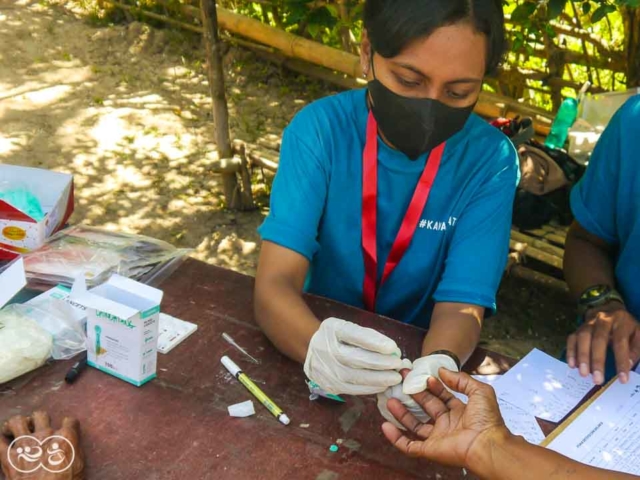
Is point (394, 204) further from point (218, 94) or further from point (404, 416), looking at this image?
point (218, 94)

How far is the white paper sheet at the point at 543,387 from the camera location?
1.71m

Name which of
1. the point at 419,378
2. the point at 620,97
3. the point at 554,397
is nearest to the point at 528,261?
the point at 620,97

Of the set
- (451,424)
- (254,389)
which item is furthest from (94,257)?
(451,424)

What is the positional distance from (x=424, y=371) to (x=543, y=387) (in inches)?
17.3

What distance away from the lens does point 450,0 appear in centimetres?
178

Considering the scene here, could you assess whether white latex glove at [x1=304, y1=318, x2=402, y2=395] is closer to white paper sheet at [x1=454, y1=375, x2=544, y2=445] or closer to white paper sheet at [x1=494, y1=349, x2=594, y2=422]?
white paper sheet at [x1=454, y1=375, x2=544, y2=445]

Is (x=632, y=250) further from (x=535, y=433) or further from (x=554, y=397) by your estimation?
(x=535, y=433)

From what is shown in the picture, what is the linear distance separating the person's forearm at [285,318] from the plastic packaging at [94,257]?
1.35ft

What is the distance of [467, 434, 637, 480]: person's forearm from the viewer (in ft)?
4.33

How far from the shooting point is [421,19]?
69.9 inches

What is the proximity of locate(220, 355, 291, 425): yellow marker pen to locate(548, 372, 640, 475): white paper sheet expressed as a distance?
61cm

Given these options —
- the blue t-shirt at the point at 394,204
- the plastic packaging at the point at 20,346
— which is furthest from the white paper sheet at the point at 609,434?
the plastic packaging at the point at 20,346

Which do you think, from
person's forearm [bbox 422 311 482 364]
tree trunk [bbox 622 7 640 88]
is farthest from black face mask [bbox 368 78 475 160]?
tree trunk [bbox 622 7 640 88]

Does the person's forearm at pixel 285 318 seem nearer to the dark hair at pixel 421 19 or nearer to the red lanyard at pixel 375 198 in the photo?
the red lanyard at pixel 375 198
